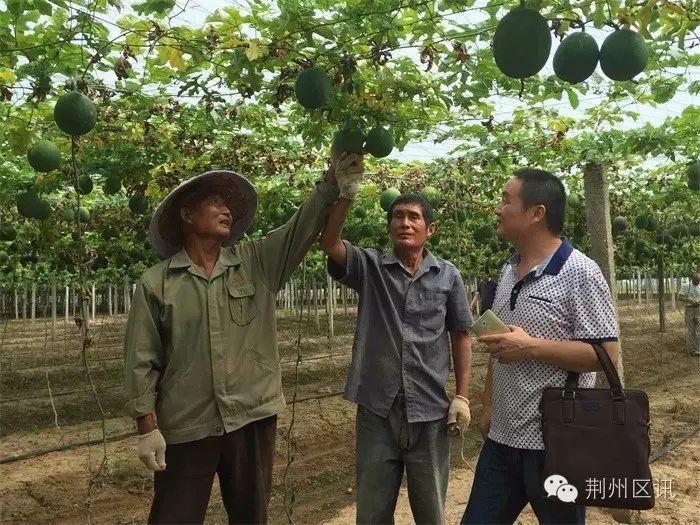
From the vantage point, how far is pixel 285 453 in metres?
6.17

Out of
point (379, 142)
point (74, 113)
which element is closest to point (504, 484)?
point (379, 142)

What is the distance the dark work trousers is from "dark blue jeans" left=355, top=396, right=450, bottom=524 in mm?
428

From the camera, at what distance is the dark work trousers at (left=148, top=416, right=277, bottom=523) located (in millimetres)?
2520

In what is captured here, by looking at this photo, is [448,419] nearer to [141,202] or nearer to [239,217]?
[239,217]

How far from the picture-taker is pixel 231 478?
262cm

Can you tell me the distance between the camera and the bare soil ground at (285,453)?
4.88 metres

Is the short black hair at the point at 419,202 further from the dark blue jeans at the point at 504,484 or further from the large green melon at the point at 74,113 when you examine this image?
the large green melon at the point at 74,113

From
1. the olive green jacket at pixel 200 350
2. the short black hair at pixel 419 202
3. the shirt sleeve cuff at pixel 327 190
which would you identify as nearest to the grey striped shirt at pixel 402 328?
the short black hair at pixel 419 202

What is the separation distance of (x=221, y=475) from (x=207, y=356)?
494mm

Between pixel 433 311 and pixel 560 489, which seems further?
pixel 433 311

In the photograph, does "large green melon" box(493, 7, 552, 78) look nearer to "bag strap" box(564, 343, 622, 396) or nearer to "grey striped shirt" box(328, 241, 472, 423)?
"grey striped shirt" box(328, 241, 472, 423)

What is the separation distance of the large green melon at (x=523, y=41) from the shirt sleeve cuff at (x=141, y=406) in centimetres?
185

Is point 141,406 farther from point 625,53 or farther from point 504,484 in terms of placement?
point 625,53

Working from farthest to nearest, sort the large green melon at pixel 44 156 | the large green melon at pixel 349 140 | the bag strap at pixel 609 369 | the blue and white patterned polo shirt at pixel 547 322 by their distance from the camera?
the large green melon at pixel 44 156, the large green melon at pixel 349 140, the blue and white patterned polo shirt at pixel 547 322, the bag strap at pixel 609 369
